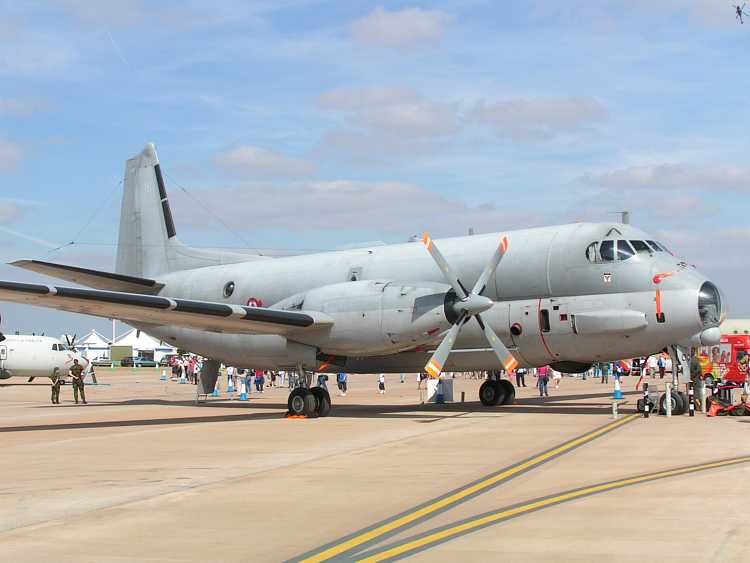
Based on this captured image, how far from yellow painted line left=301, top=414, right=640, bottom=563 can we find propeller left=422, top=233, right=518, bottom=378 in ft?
20.2

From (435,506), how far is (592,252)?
48.8 ft

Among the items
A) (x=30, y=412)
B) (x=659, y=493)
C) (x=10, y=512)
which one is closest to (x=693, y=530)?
(x=659, y=493)

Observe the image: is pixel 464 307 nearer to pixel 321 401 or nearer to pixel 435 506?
pixel 321 401

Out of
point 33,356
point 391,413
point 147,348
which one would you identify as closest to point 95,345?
point 147,348

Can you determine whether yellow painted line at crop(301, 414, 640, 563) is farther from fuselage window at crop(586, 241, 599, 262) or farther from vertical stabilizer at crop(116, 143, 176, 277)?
vertical stabilizer at crop(116, 143, 176, 277)

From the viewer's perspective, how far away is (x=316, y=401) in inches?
989

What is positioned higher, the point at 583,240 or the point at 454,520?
the point at 583,240

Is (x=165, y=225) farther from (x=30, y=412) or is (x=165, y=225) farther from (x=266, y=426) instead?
(x=266, y=426)

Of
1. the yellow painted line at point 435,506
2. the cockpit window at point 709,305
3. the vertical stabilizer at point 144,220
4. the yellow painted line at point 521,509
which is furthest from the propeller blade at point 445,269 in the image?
the vertical stabilizer at point 144,220

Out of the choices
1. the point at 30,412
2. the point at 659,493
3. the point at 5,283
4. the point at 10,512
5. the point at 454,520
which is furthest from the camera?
the point at 30,412

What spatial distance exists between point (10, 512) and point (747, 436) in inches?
546

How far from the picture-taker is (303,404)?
25062 mm

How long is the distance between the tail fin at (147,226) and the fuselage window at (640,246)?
A: 52.7 ft

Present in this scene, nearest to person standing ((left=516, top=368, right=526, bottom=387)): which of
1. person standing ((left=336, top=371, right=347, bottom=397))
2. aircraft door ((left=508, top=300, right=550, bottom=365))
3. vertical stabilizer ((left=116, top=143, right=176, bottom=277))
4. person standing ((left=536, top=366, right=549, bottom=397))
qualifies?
person standing ((left=536, top=366, right=549, bottom=397))
